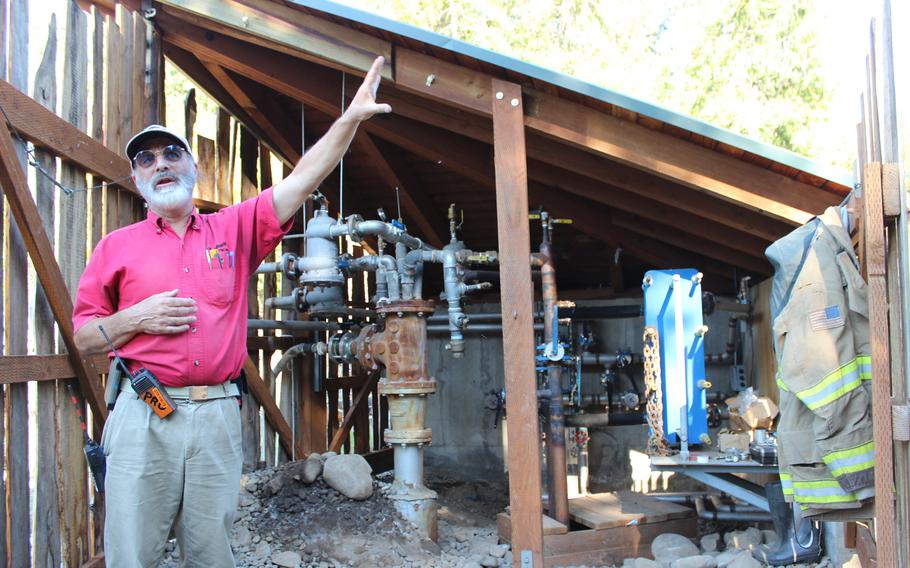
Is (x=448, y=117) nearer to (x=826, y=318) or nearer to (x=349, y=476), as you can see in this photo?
(x=349, y=476)

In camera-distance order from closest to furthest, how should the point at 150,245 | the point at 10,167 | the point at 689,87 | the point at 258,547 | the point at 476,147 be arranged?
the point at 150,245
the point at 10,167
the point at 258,547
the point at 476,147
the point at 689,87

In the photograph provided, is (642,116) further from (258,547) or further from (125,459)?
(258,547)

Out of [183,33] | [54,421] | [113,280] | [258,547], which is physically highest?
[183,33]

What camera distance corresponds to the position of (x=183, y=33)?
19.3 feet

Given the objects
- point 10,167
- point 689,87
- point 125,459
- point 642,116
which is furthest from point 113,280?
point 689,87

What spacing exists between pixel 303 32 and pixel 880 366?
3.68 meters

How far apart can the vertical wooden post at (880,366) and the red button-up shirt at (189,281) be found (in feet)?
6.98

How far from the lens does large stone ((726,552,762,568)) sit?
5.03 meters

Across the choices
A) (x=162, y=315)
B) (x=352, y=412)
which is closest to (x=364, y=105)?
(x=162, y=315)

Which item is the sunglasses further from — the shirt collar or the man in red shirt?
the shirt collar

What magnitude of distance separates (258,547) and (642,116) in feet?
11.7

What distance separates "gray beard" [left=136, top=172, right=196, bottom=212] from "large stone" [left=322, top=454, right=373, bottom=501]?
11.3ft

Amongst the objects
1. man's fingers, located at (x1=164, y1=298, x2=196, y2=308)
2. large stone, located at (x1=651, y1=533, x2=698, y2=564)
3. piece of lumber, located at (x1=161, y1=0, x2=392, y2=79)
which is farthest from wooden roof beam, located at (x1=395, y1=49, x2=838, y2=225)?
man's fingers, located at (x1=164, y1=298, x2=196, y2=308)

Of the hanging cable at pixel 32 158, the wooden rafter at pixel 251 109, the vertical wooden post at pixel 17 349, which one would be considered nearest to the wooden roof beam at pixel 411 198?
the wooden rafter at pixel 251 109
